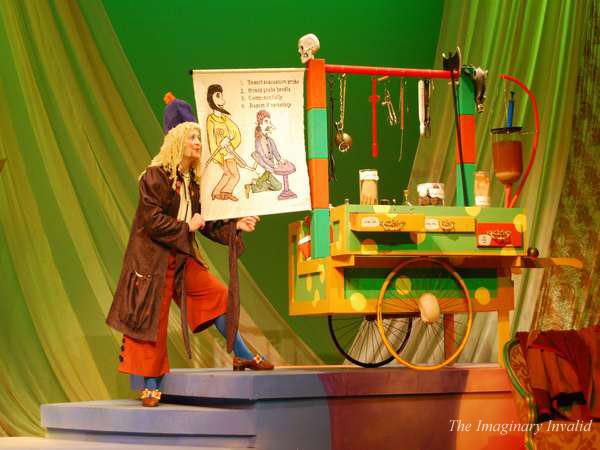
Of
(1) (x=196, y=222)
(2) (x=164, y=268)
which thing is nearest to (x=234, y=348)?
(2) (x=164, y=268)

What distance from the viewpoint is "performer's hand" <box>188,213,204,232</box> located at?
4.63 m

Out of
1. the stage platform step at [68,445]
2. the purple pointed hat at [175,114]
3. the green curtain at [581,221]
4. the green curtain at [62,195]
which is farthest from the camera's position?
the green curtain at [581,221]

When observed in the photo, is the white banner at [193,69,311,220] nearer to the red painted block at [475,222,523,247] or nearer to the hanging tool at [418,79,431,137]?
the hanging tool at [418,79,431,137]

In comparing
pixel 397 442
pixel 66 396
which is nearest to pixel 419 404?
pixel 397 442

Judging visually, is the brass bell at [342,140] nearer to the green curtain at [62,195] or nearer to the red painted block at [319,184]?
the red painted block at [319,184]

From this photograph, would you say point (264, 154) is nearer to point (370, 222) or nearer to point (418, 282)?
point (370, 222)

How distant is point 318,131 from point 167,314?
115cm

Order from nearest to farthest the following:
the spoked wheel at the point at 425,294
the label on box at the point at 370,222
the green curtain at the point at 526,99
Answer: the label on box at the point at 370,222
the spoked wheel at the point at 425,294
the green curtain at the point at 526,99

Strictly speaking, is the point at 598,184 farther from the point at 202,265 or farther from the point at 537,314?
the point at 202,265

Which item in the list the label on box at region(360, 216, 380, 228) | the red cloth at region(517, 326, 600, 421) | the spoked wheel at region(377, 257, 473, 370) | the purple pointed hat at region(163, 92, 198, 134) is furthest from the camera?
the purple pointed hat at region(163, 92, 198, 134)

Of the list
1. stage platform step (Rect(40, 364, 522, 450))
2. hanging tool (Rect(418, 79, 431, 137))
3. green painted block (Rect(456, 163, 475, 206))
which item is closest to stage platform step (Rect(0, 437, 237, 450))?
stage platform step (Rect(40, 364, 522, 450))

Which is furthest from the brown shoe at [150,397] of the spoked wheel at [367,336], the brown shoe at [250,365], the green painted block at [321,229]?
the spoked wheel at [367,336]

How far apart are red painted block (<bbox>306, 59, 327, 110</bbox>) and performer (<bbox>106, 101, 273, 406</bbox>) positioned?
59 centimetres

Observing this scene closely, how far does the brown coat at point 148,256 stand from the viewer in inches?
178
